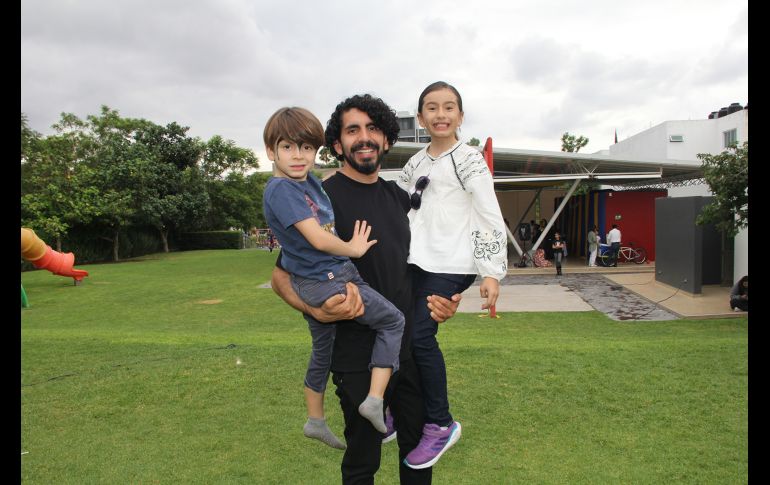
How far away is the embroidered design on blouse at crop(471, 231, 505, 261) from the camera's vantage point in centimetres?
240

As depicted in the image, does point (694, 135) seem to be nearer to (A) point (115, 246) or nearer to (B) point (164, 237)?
(B) point (164, 237)

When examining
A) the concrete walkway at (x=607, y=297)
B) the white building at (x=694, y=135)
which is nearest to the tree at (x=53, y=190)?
the concrete walkway at (x=607, y=297)

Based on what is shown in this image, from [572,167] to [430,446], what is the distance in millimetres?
19764

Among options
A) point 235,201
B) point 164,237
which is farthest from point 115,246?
point 235,201

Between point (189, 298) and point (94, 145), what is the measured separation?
2744 centimetres

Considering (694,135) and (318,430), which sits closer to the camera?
(318,430)

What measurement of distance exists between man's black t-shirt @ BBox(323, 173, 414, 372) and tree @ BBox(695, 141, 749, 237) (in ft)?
34.2

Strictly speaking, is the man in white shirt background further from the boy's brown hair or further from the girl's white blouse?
the boy's brown hair

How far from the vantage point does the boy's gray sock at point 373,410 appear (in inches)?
86.7

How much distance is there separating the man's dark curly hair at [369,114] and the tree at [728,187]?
10.4 metres

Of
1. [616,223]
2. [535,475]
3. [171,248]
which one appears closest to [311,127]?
[535,475]

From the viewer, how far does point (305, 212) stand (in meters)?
2.12
